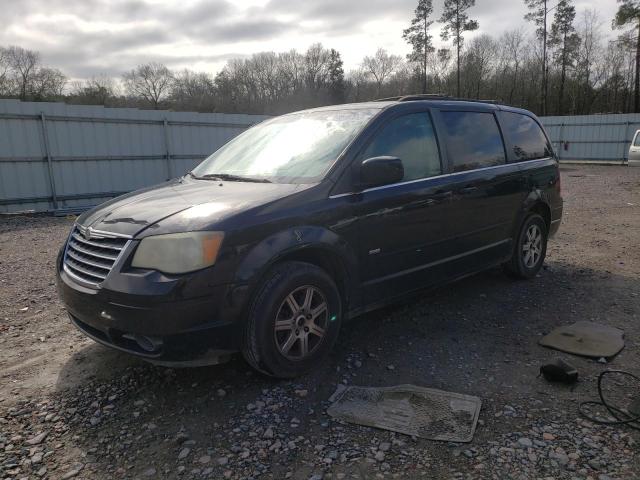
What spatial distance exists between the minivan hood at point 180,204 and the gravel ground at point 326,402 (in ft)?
3.57

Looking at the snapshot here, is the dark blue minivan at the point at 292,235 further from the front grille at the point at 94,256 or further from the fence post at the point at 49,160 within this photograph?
the fence post at the point at 49,160

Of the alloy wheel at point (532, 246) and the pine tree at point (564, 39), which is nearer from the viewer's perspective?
the alloy wheel at point (532, 246)

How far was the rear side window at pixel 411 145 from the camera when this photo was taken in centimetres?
370

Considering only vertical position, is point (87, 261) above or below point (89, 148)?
below

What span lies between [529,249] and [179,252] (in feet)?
13.8

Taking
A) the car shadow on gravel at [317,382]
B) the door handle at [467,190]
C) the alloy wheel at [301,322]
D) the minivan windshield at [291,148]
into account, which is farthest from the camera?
the door handle at [467,190]

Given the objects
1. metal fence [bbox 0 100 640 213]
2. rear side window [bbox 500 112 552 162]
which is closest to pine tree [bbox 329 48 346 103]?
metal fence [bbox 0 100 640 213]

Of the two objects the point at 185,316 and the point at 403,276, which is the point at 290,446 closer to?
the point at 185,316

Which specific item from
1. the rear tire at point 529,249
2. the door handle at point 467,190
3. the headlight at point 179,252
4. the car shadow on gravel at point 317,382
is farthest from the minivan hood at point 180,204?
the rear tire at point 529,249

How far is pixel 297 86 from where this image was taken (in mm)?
71625

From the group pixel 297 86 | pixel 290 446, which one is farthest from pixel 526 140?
pixel 297 86

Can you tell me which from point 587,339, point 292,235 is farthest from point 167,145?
point 587,339

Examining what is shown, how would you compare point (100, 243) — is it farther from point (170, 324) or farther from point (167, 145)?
point (167, 145)

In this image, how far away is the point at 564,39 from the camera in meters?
41.4
